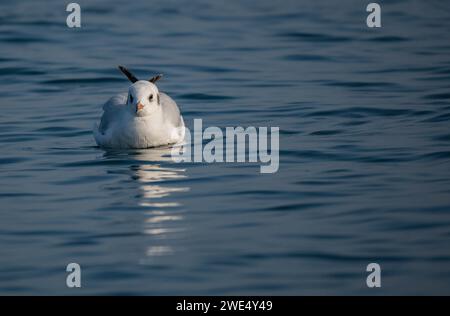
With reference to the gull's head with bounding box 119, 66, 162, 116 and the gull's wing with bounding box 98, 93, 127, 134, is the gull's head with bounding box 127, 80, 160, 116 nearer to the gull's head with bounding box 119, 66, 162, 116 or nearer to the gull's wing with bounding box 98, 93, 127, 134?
the gull's head with bounding box 119, 66, 162, 116

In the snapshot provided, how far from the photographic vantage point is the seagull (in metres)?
11.6

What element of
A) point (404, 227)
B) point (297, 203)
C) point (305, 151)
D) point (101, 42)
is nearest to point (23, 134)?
point (305, 151)

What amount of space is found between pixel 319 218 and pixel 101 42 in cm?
1216

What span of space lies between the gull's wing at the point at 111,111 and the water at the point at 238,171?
0.30 metres

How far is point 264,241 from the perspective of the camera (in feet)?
27.7

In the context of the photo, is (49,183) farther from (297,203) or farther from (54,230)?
(297,203)

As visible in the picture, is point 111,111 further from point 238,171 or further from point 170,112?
point 238,171

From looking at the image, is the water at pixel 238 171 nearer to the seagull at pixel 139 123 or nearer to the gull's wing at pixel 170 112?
the seagull at pixel 139 123

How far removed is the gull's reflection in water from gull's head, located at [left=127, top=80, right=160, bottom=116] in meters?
0.48

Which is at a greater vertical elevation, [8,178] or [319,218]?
[8,178]

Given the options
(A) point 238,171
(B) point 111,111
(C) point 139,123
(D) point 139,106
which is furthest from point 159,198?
(B) point 111,111

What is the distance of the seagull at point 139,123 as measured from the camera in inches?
458

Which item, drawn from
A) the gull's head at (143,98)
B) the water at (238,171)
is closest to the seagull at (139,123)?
the gull's head at (143,98)

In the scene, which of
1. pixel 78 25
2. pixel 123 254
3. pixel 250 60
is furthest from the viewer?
pixel 78 25
